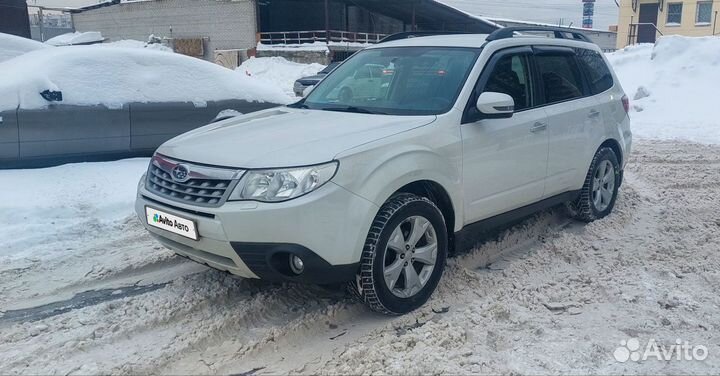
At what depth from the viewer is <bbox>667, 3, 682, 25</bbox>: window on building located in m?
40.5

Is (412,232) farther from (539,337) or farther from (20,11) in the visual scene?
(20,11)

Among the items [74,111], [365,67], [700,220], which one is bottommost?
[700,220]

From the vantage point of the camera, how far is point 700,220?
19.3ft

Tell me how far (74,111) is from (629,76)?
14053mm

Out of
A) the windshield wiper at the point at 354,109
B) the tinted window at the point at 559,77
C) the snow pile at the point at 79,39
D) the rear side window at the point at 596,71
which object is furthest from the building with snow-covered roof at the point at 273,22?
the windshield wiper at the point at 354,109

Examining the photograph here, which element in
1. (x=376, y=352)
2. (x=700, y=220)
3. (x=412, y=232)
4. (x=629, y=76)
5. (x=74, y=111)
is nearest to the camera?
(x=376, y=352)

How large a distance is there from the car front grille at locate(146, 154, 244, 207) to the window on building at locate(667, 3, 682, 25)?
145ft

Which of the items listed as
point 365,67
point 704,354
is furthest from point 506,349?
point 365,67

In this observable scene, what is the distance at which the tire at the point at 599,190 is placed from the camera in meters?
5.72

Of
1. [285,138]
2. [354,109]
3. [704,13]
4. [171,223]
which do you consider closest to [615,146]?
[354,109]

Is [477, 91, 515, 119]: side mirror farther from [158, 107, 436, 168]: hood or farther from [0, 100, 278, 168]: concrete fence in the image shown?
[0, 100, 278, 168]: concrete fence

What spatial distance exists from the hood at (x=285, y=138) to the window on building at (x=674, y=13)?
142 feet

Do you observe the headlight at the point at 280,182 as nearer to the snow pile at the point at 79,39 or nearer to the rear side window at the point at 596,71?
the rear side window at the point at 596,71

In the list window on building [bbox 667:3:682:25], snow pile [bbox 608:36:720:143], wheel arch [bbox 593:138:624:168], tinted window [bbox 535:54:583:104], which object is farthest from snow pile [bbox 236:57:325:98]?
window on building [bbox 667:3:682:25]
